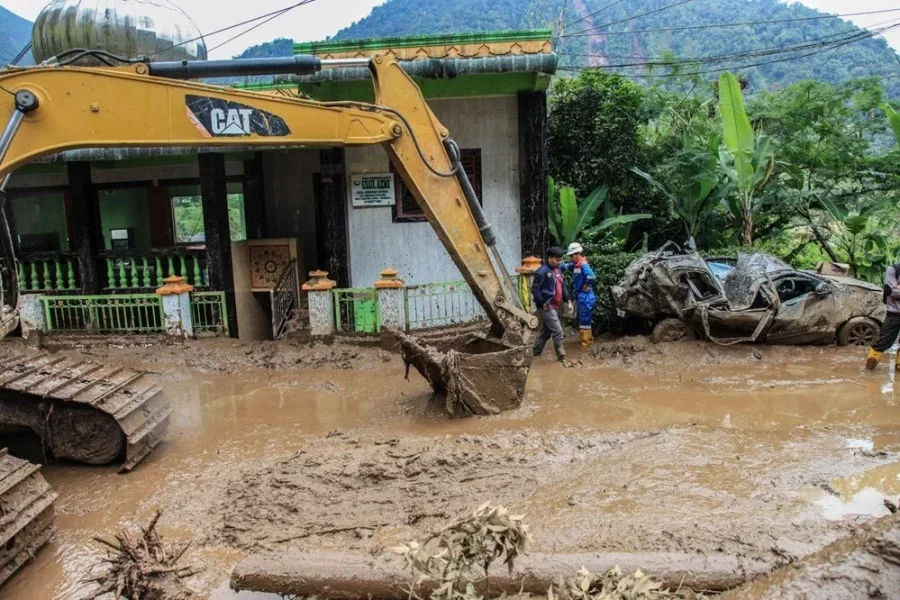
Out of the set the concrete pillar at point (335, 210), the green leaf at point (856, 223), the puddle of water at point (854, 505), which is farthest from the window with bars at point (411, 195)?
the puddle of water at point (854, 505)

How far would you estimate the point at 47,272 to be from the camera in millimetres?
11406

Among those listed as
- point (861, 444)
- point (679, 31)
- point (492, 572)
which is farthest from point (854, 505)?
point (679, 31)

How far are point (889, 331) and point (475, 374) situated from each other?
5.04 meters

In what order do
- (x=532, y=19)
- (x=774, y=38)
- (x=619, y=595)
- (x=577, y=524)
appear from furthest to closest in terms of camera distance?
(x=532, y=19) < (x=774, y=38) < (x=577, y=524) < (x=619, y=595)

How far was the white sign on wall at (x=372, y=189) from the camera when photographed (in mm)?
10930

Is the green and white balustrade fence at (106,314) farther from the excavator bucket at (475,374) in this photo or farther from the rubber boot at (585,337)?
the rubber boot at (585,337)

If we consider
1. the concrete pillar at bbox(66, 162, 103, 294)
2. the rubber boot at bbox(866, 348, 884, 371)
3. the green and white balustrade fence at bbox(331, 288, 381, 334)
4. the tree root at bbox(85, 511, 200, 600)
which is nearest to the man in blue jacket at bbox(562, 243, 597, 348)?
the green and white balustrade fence at bbox(331, 288, 381, 334)

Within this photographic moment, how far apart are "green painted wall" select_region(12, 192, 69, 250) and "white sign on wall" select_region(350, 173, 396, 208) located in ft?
19.1

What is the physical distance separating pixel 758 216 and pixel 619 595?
447 inches

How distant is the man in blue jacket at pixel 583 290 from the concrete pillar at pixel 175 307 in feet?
19.9

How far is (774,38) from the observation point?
36250 mm

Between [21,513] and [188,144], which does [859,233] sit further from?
[21,513]

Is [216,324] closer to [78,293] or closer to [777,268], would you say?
[78,293]

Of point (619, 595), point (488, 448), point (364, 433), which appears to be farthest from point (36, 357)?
point (619, 595)
